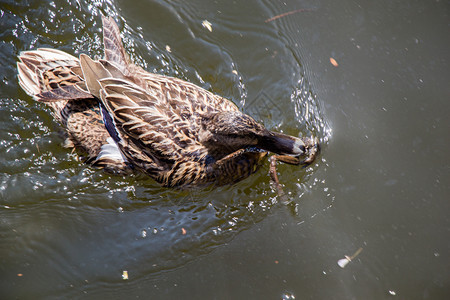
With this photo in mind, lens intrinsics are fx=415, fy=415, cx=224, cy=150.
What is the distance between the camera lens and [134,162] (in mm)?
4199

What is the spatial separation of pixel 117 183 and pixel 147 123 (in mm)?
1014

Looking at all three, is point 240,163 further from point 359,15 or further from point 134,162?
point 359,15

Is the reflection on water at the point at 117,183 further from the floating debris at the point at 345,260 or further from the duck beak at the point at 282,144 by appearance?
the duck beak at the point at 282,144

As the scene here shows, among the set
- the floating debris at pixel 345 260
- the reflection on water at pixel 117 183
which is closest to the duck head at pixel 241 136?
the reflection on water at pixel 117 183

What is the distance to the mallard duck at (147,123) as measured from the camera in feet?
12.7

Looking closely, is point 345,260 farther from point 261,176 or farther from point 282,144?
point 282,144

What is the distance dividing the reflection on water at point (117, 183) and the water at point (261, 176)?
0.04 feet

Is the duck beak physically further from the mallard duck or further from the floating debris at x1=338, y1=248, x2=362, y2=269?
the floating debris at x1=338, y1=248, x2=362, y2=269

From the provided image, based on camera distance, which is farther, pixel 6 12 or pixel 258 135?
pixel 6 12

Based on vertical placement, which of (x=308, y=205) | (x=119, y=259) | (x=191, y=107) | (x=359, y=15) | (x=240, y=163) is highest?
(x=359, y=15)

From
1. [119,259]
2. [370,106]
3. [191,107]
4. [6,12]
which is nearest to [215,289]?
[119,259]

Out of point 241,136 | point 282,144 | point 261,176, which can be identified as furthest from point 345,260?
point 241,136

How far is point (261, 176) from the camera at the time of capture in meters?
4.57

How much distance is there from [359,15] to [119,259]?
392cm
